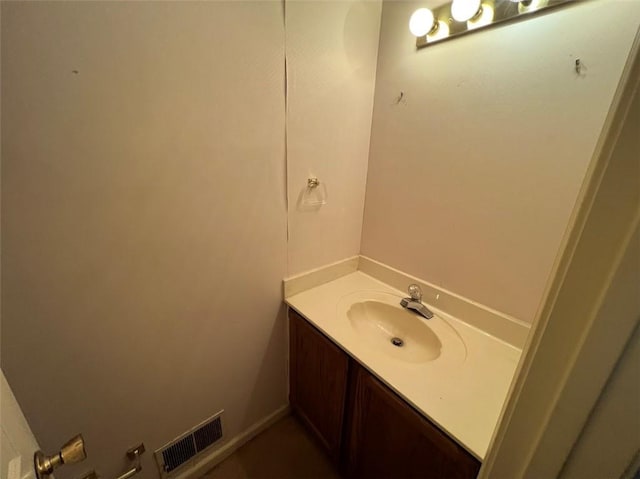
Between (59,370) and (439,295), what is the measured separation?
1.38m

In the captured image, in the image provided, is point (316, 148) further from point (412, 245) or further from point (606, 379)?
point (606, 379)

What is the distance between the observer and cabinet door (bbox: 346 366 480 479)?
67cm

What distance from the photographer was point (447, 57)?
959mm

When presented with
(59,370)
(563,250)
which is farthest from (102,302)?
(563,250)

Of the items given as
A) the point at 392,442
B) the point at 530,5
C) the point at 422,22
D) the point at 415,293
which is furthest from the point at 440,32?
the point at 392,442

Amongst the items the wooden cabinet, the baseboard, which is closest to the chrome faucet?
the wooden cabinet

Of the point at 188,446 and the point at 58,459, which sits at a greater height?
the point at 58,459

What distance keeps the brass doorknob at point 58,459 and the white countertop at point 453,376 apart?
2.33ft

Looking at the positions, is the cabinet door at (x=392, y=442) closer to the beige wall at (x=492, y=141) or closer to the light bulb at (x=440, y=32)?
the beige wall at (x=492, y=141)

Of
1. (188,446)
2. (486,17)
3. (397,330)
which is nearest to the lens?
(486,17)

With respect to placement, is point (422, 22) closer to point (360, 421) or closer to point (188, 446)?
point (360, 421)

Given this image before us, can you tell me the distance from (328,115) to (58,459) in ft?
4.16

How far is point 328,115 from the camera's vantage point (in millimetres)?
1087

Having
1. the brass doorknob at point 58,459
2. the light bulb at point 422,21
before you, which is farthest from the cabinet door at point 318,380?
the light bulb at point 422,21
